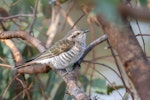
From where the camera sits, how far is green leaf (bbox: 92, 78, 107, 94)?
3534mm

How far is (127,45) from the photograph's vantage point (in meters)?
0.53

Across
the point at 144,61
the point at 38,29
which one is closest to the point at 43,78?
the point at 38,29

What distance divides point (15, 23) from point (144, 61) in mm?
3706

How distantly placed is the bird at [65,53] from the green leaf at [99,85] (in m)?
0.43

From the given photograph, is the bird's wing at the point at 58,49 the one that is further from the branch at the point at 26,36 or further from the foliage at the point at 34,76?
the branch at the point at 26,36

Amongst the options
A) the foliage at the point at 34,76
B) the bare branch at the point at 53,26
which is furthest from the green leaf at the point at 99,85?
the bare branch at the point at 53,26

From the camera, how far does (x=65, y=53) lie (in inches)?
138

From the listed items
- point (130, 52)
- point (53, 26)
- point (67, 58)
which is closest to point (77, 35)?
point (67, 58)

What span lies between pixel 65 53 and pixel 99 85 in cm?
46

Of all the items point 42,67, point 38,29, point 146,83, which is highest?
point 38,29

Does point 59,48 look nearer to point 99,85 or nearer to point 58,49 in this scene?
point 58,49

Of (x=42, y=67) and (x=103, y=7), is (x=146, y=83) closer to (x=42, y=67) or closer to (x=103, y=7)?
(x=103, y=7)

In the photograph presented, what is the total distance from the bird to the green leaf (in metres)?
0.43

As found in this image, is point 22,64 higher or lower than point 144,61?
higher
